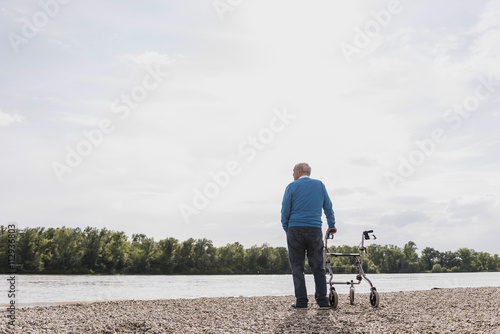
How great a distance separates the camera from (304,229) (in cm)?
795

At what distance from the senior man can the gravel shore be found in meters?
0.44

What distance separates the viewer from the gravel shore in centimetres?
587

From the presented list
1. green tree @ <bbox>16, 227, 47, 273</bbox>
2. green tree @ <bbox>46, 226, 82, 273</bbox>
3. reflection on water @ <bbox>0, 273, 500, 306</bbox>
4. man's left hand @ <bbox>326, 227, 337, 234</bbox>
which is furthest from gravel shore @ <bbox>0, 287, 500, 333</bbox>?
green tree @ <bbox>46, 226, 82, 273</bbox>

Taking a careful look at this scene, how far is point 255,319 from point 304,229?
192 cm

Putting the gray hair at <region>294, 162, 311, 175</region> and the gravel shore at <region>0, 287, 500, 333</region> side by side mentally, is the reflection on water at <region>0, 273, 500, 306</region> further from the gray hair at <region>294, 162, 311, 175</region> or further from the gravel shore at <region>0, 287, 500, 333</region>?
the gray hair at <region>294, 162, 311, 175</region>

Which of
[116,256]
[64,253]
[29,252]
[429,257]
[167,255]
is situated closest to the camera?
[29,252]

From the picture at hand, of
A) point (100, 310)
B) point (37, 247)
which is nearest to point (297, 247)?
point (100, 310)

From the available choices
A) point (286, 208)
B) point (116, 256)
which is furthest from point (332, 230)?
point (116, 256)

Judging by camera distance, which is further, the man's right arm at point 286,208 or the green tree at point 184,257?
the green tree at point 184,257

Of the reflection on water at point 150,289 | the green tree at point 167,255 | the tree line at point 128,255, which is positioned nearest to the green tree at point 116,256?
the tree line at point 128,255

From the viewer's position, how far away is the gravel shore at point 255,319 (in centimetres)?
587

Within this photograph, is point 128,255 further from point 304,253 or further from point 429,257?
point 429,257

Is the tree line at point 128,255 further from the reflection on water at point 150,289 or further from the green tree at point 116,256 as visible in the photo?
the reflection on water at point 150,289

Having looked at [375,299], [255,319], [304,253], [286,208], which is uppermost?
[286,208]
